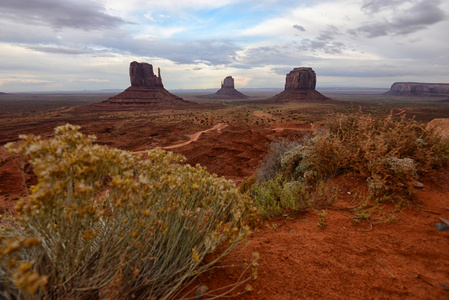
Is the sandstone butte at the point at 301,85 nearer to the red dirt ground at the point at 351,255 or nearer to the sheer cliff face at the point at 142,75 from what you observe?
the sheer cliff face at the point at 142,75

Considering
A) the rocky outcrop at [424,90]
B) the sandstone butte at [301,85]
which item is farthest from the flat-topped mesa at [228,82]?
the rocky outcrop at [424,90]

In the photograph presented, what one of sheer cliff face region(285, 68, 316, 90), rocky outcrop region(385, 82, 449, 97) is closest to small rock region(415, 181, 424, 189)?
sheer cliff face region(285, 68, 316, 90)

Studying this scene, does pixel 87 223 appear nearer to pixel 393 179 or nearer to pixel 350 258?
pixel 350 258

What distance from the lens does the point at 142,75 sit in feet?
271

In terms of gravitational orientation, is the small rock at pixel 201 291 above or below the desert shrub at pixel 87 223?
below

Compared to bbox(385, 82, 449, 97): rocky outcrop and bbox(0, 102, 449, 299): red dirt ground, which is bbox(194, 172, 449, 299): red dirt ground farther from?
bbox(385, 82, 449, 97): rocky outcrop

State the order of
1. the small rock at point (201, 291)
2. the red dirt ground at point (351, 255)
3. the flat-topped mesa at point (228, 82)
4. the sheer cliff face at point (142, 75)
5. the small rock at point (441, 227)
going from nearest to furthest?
the small rock at point (201, 291) → the red dirt ground at point (351, 255) → the small rock at point (441, 227) → the sheer cliff face at point (142, 75) → the flat-topped mesa at point (228, 82)

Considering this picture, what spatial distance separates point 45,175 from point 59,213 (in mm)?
362

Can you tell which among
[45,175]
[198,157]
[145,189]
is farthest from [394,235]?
[198,157]

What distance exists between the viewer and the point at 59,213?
4.85 ft

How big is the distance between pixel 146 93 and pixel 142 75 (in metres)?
11.5

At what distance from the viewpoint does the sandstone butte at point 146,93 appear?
67225mm

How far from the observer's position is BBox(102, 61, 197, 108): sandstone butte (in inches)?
2647

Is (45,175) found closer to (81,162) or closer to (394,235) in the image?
(81,162)
